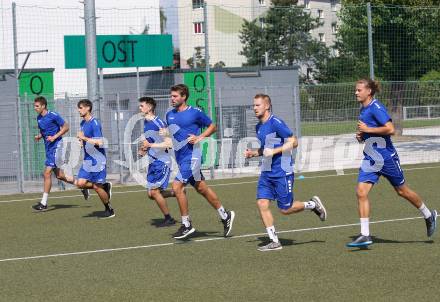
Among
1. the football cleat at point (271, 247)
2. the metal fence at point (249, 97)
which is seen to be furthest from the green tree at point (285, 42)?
the football cleat at point (271, 247)

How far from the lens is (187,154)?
41.1 ft

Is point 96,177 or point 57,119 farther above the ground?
point 57,119

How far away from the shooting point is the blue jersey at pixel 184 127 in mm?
12523

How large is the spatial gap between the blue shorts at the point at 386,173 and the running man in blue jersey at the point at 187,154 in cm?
215

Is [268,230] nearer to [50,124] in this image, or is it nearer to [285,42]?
[50,124]

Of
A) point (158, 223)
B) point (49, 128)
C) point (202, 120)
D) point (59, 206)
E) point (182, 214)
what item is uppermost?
point (202, 120)

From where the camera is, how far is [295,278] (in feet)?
29.1

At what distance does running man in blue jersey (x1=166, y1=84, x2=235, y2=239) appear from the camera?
12328 millimetres

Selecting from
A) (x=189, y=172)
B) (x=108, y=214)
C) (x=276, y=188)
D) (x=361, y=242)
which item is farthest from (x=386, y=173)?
(x=108, y=214)

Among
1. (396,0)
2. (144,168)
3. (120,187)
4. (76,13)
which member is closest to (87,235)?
(120,187)

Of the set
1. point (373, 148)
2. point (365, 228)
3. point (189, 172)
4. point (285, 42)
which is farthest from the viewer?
point (285, 42)

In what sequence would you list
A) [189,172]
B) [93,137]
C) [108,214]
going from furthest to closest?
[108,214] < [93,137] < [189,172]

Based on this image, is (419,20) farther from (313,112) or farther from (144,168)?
(144,168)

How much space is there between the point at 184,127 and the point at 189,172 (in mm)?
633
